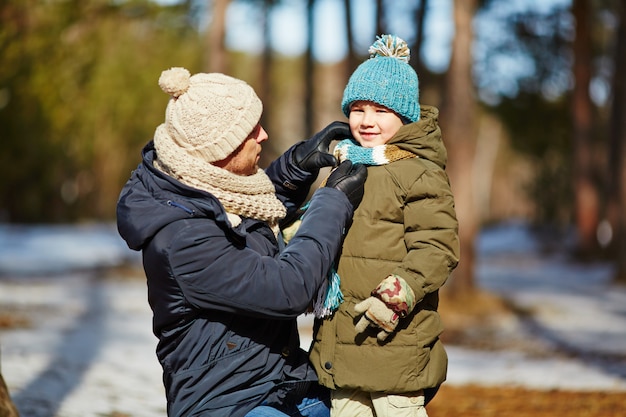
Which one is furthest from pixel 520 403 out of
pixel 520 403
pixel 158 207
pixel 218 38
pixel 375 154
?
pixel 218 38

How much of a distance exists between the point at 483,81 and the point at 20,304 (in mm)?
13803

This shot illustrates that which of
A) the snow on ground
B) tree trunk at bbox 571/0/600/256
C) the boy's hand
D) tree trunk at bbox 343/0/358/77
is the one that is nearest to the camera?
the boy's hand

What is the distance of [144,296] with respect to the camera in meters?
12.2

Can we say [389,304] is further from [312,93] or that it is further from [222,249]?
[312,93]

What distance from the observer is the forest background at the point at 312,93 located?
11.5m

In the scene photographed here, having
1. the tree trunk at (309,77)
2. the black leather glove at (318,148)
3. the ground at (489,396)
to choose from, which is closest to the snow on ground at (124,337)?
the ground at (489,396)

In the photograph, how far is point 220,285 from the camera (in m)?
2.42

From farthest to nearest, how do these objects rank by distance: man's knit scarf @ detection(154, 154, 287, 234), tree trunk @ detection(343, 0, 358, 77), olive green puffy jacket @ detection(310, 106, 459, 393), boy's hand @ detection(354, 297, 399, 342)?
tree trunk @ detection(343, 0, 358, 77) → olive green puffy jacket @ detection(310, 106, 459, 393) → boy's hand @ detection(354, 297, 399, 342) → man's knit scarf @ detection(154, 154, 287, 234)

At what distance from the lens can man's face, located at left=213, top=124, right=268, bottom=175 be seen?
2.68m

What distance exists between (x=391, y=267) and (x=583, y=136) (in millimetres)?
16323

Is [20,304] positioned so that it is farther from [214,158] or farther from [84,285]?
Answer: [214,158]

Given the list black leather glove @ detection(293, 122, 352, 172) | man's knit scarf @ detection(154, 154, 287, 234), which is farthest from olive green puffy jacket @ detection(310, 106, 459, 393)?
man's knit scarf @ detection(154, 154, 287, 234)

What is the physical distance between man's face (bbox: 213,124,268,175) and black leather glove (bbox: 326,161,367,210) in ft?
0.86

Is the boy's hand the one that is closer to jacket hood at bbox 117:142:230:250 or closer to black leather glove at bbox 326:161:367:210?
black leather glove at bbox 326:161:367:210
